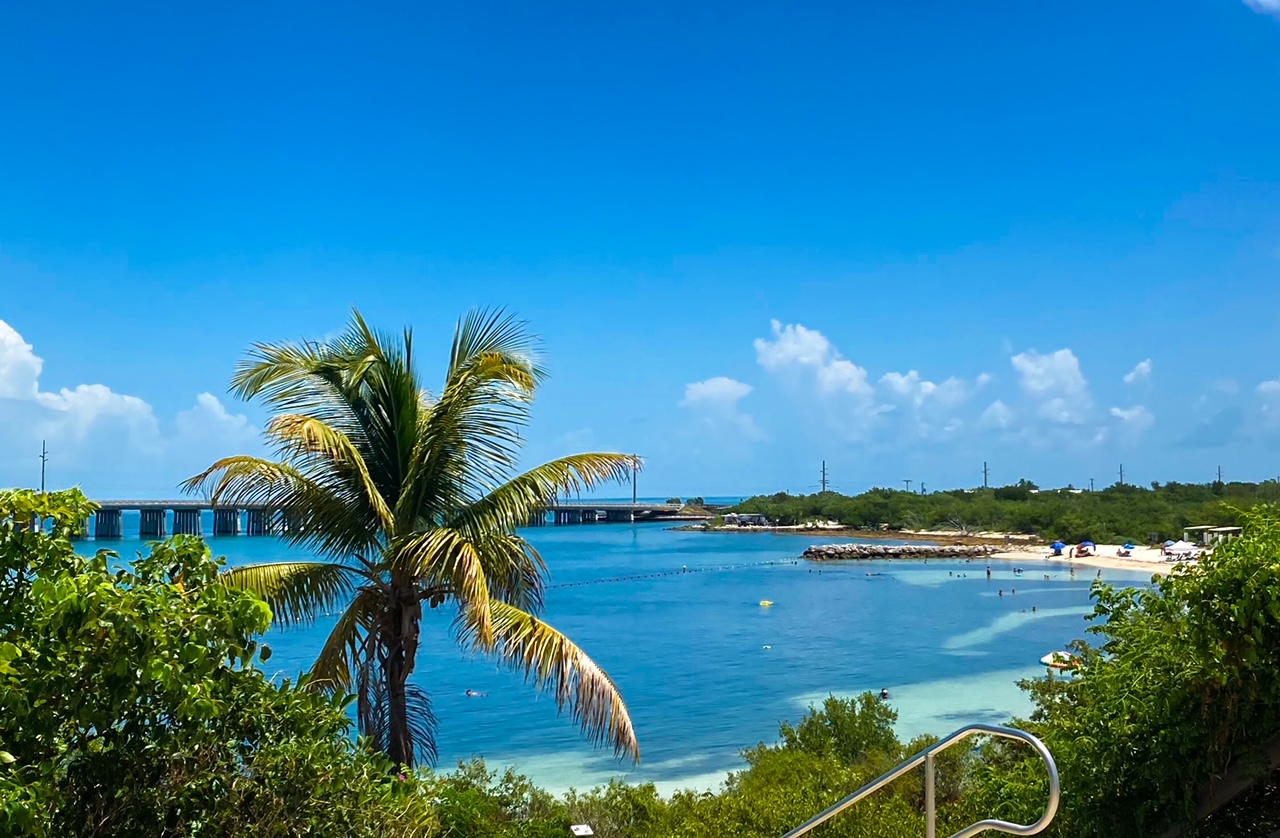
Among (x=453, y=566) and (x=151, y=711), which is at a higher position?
(x=453, y=566)

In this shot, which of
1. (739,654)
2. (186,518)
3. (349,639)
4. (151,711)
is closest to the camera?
(151,711)

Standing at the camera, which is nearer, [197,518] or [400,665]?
[400,665]

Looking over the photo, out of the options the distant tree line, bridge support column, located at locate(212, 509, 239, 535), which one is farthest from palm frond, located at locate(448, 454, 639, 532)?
bridge support column, located at locate(212, 509, 239, 535)

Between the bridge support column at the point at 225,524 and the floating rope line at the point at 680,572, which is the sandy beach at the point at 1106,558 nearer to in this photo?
the floating rope line at the point at 680,572

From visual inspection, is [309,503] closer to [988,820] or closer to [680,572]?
[988,820]

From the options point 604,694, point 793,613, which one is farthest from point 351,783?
point 793,613

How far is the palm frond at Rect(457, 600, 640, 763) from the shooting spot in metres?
7.75

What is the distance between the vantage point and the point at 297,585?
8.25 metres

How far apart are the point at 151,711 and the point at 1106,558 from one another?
79.0 metres

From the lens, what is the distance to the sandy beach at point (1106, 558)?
6395cm

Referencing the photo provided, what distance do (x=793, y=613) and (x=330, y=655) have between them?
1859 inches

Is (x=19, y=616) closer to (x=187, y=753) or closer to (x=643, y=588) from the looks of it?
(x=187, y=753)

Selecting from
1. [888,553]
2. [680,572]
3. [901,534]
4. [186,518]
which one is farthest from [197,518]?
[901,534]

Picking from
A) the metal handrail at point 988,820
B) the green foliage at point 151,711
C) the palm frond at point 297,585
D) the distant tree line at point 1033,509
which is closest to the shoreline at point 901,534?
the distant tree line at point 1033,509
